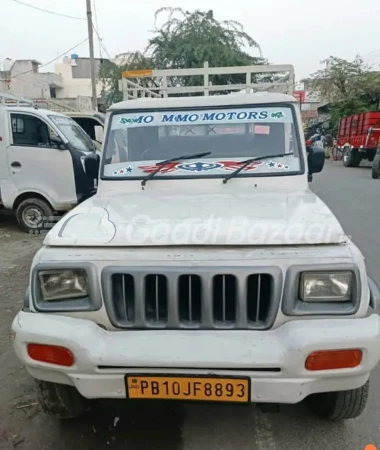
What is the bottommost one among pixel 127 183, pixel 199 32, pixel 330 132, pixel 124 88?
pixel 330 132

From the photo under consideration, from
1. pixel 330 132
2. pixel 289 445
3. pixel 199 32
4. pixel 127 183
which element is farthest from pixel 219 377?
pixel 330 132

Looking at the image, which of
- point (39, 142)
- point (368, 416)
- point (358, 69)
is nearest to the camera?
point (368, 416)

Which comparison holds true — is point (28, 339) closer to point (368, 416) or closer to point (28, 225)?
point (368, 416)

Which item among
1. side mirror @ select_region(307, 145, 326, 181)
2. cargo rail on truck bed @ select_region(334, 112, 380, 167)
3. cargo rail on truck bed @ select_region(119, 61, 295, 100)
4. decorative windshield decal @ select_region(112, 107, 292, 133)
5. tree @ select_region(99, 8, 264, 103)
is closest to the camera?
decorative windshield decal @ select_region(112, 107, 292, 133)

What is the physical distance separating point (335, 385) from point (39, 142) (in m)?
6.20

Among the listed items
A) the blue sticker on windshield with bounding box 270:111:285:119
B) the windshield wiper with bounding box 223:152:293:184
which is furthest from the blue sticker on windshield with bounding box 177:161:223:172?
the blue sticker on windshield with bounding box 270:111:285:119

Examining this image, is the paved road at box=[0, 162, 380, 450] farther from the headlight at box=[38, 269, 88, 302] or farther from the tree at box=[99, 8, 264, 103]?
the tree at box=[99, 8, 264, 103]

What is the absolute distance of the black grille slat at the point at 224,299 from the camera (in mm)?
2059

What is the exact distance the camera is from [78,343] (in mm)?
1981

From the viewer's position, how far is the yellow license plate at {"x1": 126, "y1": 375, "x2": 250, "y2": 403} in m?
1.97

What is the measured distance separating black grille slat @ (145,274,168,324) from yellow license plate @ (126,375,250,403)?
270 millimetres

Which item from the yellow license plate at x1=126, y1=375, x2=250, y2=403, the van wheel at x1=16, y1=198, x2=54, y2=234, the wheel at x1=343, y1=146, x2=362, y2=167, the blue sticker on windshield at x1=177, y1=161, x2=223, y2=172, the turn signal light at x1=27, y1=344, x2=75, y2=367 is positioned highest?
the blue sticker on windshield at x1=177, y1=161, x2=223, y2=172

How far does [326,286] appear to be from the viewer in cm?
205

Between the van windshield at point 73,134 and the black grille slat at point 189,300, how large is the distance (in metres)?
5.59
